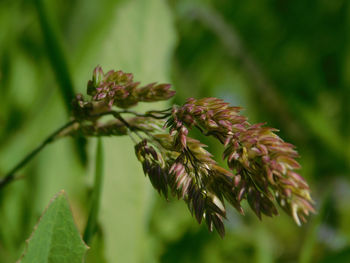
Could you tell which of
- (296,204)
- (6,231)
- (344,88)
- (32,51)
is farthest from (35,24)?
(296,204)

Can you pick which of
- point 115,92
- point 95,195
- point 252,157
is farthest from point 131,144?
point 252,157

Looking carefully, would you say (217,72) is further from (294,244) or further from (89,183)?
(89,183)

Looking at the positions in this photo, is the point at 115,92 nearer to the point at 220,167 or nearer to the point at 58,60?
the point at 220,167

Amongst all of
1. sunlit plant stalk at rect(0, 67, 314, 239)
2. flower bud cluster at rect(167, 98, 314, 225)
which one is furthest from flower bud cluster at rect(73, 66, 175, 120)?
flower bud cluster at rect(167, 98, 314, 225)

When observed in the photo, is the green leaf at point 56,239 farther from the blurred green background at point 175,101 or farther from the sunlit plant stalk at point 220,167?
the blurred green background at point 175,101

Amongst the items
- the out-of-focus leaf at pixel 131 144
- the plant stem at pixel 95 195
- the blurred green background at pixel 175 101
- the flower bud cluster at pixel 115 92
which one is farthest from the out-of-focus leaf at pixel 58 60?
the flower bud cluster at pixel 115 92

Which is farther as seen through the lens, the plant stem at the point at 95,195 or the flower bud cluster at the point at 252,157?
the plant stem at the point at 95,195

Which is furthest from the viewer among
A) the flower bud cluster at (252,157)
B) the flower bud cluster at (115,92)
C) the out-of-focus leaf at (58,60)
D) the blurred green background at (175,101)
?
the blurred green background at (175,101)
